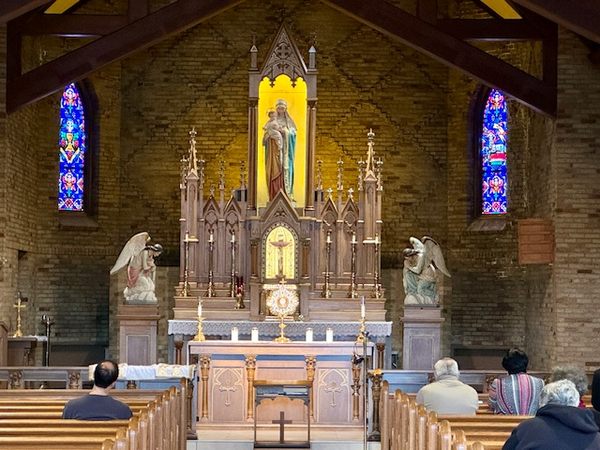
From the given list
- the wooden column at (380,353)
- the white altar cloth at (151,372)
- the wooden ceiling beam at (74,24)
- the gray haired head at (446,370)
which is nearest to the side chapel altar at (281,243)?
the wooden column at (380,353)

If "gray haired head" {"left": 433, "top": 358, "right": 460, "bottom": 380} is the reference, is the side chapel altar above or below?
above

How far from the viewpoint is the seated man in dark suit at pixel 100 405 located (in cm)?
801

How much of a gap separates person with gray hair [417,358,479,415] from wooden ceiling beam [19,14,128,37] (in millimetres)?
9113

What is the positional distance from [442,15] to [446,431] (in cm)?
1420

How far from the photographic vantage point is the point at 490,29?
52.6 ft

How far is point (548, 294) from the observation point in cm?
1611

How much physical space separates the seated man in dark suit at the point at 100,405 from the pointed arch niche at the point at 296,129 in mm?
8939

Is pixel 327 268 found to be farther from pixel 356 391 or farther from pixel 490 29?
pixel 490 29

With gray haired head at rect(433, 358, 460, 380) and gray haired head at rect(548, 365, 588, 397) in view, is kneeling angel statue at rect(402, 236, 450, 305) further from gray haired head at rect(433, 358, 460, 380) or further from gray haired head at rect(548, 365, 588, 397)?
gray haired head at rect(548, 365, 588, 397)

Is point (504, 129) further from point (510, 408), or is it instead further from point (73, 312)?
point (510, 408)

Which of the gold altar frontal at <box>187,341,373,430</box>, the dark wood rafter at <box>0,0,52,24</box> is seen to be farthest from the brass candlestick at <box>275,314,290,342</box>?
the dark wood rafter at <box>0,0,52,24</box>

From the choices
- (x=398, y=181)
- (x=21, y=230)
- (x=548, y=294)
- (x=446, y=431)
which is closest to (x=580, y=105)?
(x=548, y=294)

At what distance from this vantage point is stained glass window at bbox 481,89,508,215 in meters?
19.5

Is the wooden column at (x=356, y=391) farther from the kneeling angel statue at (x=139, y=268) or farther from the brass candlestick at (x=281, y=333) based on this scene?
the kneeling angel statue at (x=139, y=268)
